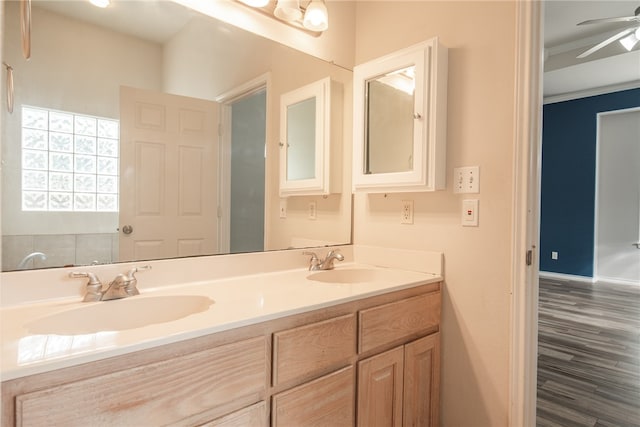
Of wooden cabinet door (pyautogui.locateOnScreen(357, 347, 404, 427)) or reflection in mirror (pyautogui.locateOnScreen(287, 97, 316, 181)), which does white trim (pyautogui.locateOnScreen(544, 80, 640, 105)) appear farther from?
wooden cabinet door (pyautogui.locateOnScreen(357, 347, 404, 427))

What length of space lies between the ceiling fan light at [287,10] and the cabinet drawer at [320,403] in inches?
60.0

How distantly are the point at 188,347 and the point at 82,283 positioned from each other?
55 centimetres

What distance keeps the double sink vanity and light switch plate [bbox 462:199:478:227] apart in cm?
21

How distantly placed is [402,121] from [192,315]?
1.26 m

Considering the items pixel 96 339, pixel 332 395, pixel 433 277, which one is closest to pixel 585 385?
pixel 433 277

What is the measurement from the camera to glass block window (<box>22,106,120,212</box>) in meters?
1.08

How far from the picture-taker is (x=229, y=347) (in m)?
0.90

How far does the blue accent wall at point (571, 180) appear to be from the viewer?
495cm

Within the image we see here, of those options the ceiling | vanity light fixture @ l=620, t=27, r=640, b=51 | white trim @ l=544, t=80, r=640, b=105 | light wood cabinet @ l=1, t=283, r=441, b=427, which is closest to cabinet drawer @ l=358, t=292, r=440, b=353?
light wood cabinet @ l=1, t=283, r=441, b=427

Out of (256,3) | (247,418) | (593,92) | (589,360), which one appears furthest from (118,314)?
(593,92)

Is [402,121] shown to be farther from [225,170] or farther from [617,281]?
[617,281]

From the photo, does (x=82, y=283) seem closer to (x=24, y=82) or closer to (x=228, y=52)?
(x=24, y=82)

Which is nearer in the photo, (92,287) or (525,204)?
(92,287)

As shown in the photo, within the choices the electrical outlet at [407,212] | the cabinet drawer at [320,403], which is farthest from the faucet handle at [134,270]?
the electrical outlet at [407,212]
